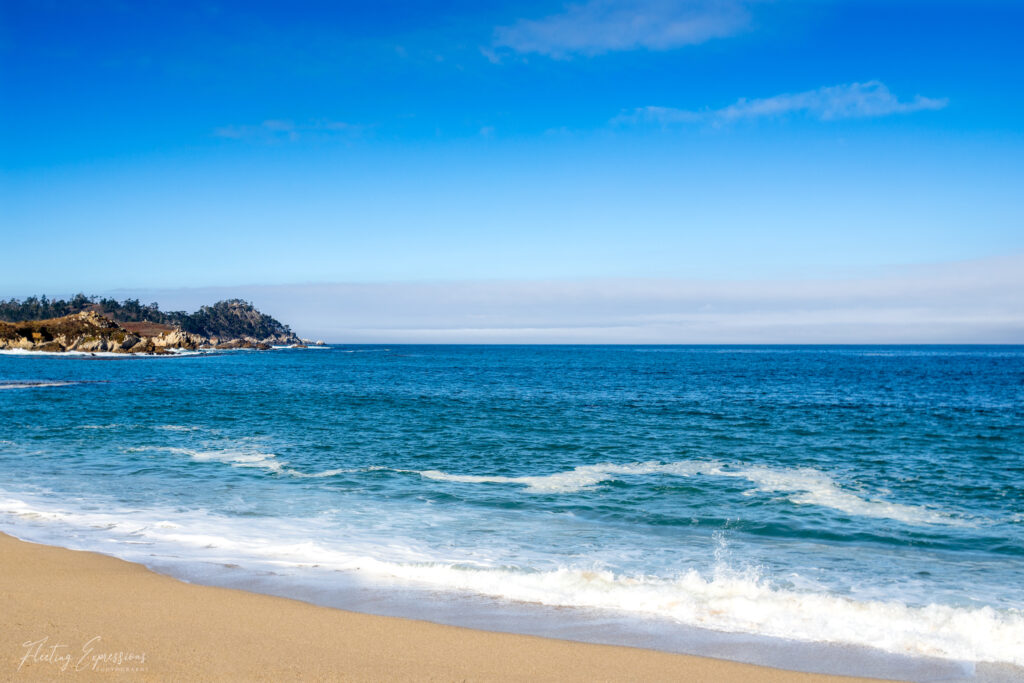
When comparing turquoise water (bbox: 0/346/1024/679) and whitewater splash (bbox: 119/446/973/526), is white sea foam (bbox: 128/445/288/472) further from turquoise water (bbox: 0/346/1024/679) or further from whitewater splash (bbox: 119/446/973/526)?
turquoise water (bbox: 0/346/1024/679)

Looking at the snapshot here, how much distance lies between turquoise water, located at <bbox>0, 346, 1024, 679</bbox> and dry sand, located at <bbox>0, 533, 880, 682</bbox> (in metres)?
1.34

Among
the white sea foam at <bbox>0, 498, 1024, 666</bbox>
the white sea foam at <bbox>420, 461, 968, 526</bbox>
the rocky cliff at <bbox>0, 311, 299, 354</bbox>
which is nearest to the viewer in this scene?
the white sea foam at <bbox>0, 498, 1024, 666</bbox>

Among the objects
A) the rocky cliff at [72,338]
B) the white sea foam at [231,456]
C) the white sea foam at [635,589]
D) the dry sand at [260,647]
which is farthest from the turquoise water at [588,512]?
the rocky cliff at [72,338]

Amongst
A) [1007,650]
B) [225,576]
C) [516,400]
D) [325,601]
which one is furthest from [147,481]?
[516,400]

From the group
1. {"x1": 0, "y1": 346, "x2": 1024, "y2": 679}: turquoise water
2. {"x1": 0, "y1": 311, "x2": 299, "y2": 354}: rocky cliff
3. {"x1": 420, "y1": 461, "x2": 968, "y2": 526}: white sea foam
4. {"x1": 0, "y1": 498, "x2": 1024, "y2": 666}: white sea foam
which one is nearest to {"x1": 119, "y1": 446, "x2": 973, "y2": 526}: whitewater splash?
{"x1": 420, "y1": 461, "x2": 968, "y2": 526}: white sea foam

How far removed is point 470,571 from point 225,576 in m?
3.97

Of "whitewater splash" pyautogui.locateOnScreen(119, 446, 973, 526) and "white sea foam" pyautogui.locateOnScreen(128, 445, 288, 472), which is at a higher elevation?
"whitewater splash" pyautogui.locateOnScreen(119, 446, 973, 526)

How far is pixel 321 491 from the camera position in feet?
57.5

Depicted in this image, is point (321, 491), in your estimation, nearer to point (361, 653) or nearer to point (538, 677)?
point (361, 653)

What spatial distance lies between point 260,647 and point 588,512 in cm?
968

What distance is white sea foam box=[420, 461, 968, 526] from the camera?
1566cm

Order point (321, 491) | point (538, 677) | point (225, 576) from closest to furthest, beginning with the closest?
point (538, 677)
point (225, 576)
point (321, 491)

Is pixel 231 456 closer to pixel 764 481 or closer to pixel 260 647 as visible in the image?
pixel 260 647

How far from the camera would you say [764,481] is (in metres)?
19.4
